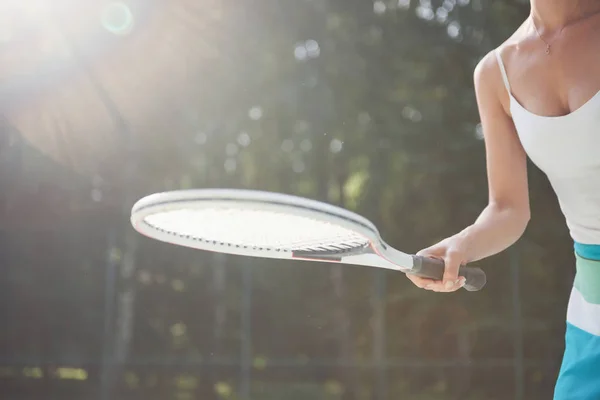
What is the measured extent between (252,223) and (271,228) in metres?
0.05

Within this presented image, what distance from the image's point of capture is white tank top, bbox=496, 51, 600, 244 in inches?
36.9

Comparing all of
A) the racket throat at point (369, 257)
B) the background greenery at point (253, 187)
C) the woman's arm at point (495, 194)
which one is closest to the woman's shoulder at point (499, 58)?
the woman's arm at point (495, 194)

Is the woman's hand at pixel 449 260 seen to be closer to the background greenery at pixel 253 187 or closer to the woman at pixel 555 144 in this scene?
the woman at pixel 555 144

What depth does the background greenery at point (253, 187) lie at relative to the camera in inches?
175

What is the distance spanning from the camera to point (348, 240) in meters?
1.23

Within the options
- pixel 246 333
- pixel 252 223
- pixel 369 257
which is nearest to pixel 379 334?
pixel 246 333

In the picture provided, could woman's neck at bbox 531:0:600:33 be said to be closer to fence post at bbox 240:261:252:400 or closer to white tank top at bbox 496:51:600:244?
white tank top at bbox 496:51:600:244

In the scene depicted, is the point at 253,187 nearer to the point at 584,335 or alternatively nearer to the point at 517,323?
the point at 517,323

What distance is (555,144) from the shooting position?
38.3 inches

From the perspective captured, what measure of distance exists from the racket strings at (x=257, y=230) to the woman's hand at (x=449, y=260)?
0.11 m

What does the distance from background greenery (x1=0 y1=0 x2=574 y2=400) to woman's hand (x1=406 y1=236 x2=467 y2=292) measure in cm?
337

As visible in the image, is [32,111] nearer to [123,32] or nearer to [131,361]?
[123,32]

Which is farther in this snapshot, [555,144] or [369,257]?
[369,257]

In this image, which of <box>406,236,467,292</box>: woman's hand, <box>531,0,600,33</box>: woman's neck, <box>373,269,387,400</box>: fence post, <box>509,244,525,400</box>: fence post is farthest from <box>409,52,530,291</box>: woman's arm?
<box>509,244,525,400</box>: fence post
